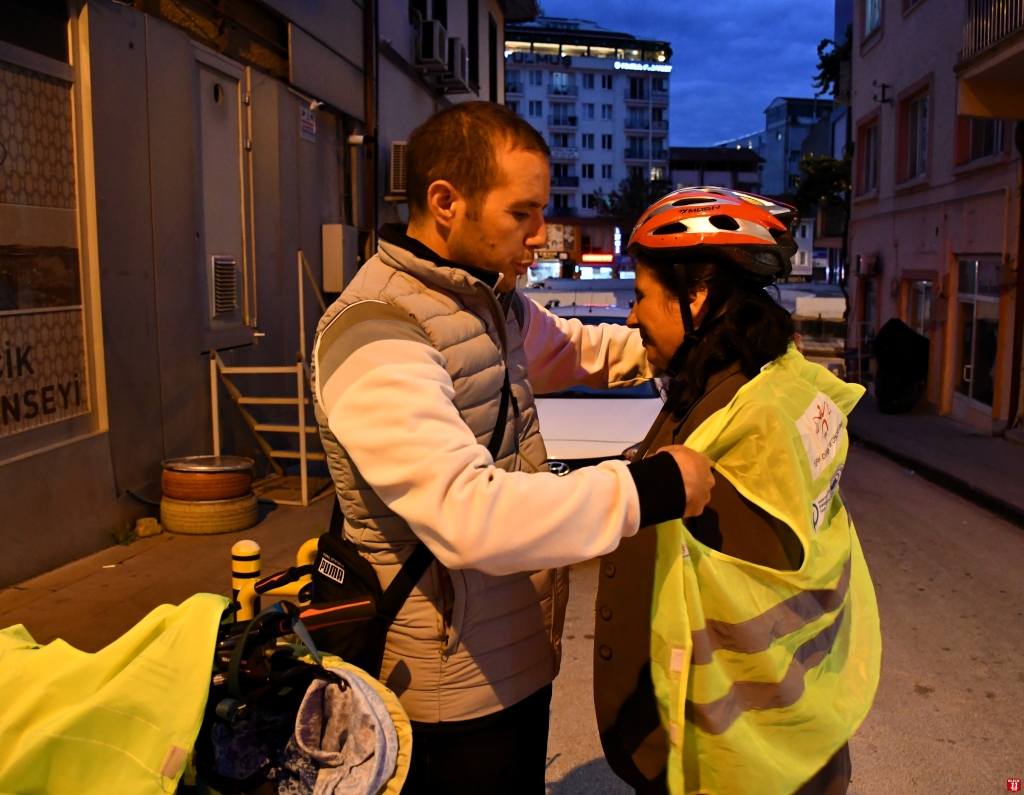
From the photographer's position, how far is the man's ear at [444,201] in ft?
6.38

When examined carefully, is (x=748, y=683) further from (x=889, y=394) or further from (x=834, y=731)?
(x=889, y=394)

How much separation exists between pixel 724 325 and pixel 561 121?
314ft

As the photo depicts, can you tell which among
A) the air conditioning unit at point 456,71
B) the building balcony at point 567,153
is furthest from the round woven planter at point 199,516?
the building balcony at point 567,153

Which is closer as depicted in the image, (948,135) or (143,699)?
(143,699)

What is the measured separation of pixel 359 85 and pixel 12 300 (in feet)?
26.2

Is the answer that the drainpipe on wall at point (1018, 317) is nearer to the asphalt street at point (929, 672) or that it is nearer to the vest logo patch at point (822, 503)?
the asphalt street at point (929, 672)

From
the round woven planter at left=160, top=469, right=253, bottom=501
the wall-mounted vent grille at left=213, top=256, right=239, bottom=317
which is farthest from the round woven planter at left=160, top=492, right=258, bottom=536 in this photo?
the wall-mounted vent grille at left=213, top=256, right=239, bottom=317

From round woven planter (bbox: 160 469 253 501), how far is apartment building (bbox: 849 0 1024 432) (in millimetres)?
9997

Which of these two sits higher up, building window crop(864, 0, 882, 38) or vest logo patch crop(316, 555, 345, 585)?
building window crop(864, 0, 882, 38)

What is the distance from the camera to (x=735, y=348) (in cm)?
213

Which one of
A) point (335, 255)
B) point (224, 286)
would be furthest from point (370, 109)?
point (224, 286)

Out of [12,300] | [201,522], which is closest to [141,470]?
[201,522]

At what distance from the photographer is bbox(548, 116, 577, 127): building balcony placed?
9338 centimetres

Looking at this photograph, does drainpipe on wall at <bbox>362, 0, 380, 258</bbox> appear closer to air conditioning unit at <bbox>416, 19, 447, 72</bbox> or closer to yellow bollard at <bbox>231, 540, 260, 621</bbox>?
air conditioning unit at <bbox>416, 19, 447, 72</bbox>
